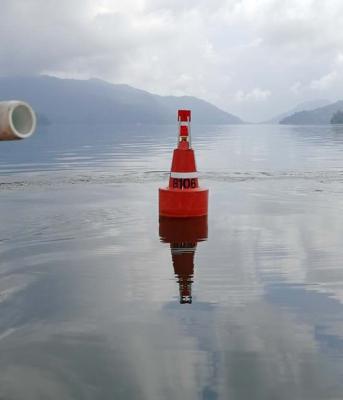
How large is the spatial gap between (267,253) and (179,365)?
2644 millimetres

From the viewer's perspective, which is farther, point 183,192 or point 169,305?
point 183,192

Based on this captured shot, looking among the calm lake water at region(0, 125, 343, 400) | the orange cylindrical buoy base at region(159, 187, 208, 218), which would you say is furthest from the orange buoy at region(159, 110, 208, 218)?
the calm lake water at region(0, 125, 343, 400)

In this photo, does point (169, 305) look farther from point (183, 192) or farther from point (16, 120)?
point (183, 192)

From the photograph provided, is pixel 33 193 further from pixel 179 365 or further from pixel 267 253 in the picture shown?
pixel 179 365

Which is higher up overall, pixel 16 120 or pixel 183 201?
pixel 16 120

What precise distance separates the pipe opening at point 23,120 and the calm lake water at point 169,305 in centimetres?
130

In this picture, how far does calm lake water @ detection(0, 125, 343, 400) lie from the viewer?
259 centimetres

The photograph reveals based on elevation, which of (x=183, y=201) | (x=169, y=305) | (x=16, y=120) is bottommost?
(x=169, y=305)

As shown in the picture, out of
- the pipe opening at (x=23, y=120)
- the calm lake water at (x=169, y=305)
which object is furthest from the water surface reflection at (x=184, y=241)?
the pipe opening at (x=23, y=120)

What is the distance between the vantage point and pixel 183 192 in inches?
264

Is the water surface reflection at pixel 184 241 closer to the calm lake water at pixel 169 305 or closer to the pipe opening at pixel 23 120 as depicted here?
the calm lake water at pixel 169 305

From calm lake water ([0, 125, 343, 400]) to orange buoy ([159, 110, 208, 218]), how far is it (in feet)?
1.01

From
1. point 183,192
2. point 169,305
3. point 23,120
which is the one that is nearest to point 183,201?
point 183,192

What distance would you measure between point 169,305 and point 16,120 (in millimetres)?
2068
